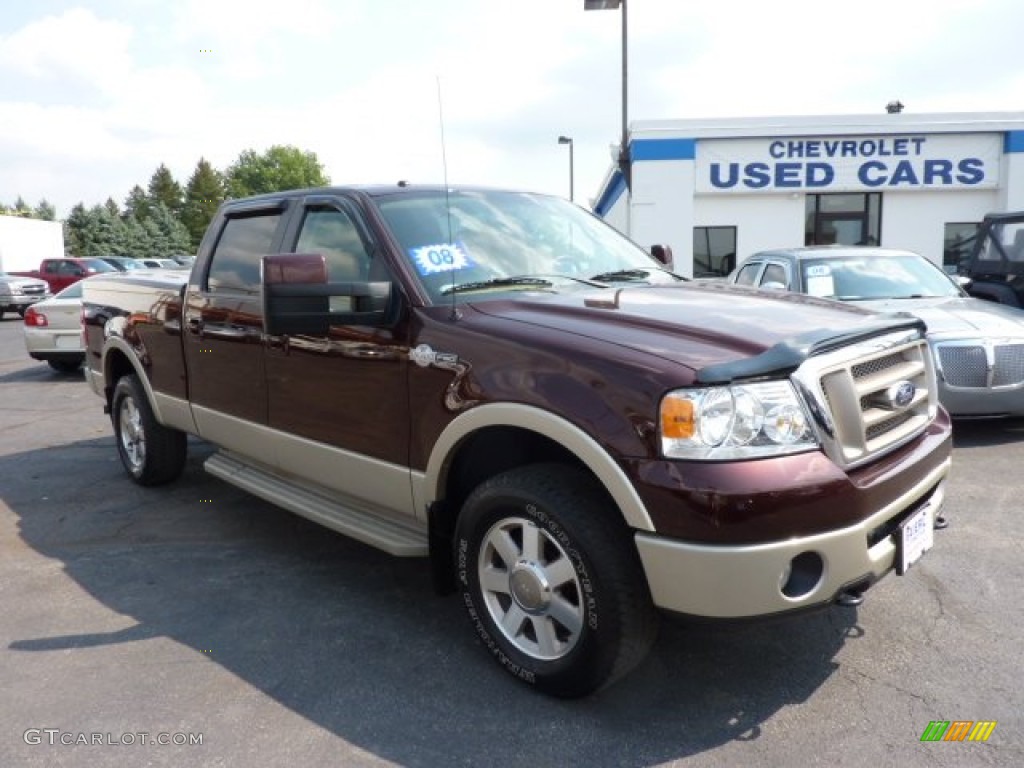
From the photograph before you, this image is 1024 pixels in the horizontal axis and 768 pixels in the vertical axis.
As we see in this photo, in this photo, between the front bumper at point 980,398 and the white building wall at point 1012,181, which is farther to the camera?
the white building wall at point 1012,181

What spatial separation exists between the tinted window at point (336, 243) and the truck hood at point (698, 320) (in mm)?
715

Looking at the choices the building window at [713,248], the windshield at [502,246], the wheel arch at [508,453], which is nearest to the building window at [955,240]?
the building window at [713,248]

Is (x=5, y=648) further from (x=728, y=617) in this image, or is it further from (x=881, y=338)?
(x=881, y=338)

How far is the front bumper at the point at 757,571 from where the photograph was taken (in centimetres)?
241

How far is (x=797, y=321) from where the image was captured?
2.98 metres

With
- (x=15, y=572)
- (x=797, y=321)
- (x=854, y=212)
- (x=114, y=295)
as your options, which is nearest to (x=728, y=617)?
(x=797, y=321)

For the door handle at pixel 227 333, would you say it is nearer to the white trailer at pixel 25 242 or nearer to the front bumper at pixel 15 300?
the front bumper at pixel 15 300

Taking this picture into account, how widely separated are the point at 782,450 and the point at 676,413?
0.34 m

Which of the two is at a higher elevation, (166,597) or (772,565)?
(772,565)

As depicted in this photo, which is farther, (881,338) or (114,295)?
(114,295)

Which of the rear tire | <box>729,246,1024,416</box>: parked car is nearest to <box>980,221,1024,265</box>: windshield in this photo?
<box>729,246,1024,416</box>: parked car

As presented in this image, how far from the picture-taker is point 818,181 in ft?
62.8

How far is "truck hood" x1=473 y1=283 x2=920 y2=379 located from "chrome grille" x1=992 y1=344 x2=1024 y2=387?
359 centimetres
